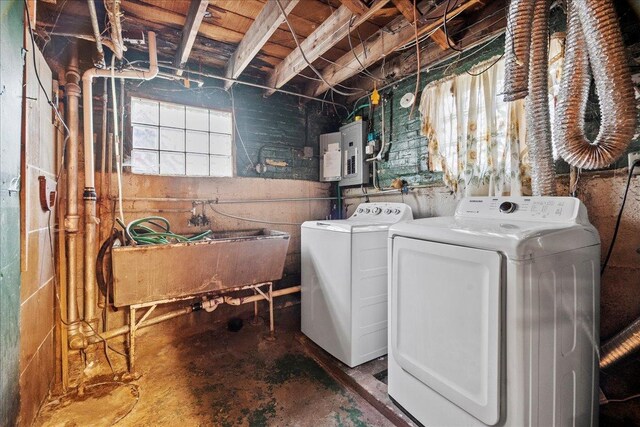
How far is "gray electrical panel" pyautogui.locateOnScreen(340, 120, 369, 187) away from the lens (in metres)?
3.19

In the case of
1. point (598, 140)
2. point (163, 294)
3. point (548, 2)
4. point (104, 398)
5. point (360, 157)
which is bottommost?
point (104, 398)

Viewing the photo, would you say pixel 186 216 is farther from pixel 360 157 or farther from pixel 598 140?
pixel 598 140

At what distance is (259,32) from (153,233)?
5.90 feet

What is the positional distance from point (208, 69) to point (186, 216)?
1.52 meters

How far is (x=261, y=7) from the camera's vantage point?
2.01 meters

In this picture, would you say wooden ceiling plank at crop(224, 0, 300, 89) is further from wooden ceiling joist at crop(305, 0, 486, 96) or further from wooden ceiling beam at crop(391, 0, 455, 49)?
wooden ceiling beam at crop(391, 0, 455, 49)

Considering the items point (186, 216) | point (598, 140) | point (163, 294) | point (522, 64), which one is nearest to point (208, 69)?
point (186, 216)

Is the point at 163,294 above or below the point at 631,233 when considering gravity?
below

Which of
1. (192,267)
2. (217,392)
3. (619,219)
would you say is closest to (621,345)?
(619,219)

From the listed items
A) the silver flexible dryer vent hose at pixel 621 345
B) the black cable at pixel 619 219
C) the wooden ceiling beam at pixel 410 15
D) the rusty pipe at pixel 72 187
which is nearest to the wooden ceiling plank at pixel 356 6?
the wooden ceiling beam at pixel 410 15

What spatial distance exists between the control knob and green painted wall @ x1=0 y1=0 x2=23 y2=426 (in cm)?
236

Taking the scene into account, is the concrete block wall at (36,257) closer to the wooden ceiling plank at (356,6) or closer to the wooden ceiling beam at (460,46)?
the wooden ceiling plank at (356,6)

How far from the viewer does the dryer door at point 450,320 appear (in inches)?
47.1

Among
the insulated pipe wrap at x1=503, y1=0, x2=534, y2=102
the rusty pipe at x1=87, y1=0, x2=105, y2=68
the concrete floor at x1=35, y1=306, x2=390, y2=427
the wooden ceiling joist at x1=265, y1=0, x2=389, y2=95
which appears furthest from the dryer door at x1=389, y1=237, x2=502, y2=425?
the rusty pipe at x1=87, y1=0, x2=105, y2=68
